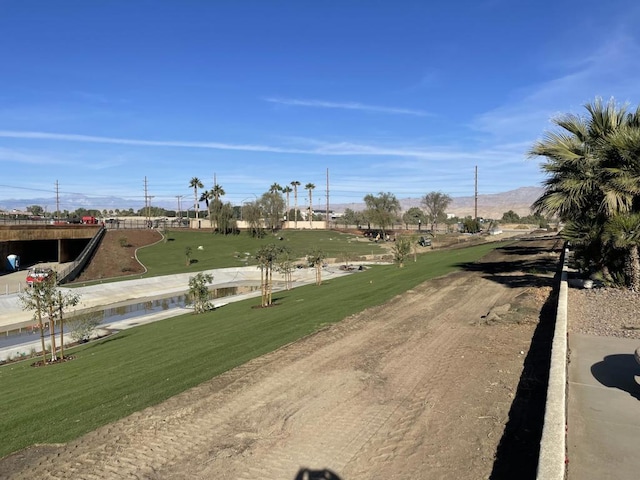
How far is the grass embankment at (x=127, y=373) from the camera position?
8.21 metres

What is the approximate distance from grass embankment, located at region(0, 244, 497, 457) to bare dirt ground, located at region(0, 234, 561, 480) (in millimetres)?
750

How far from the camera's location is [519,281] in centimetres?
2108

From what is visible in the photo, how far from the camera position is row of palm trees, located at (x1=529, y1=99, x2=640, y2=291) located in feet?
48.3

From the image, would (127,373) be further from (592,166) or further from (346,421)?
(592,166)

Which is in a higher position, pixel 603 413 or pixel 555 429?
pixel 555 429

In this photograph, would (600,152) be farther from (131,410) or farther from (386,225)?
(386,225)

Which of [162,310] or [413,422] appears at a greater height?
[413,422]

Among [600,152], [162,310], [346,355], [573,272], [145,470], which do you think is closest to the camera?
[145,470]

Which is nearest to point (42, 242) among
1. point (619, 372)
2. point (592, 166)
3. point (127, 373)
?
point (127, 373)

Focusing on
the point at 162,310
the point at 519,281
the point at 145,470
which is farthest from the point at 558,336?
the point at 162,310

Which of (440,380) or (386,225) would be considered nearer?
(440,380)

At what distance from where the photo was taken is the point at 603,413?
6246mm

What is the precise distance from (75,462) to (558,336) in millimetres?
8861

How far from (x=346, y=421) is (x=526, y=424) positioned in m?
2.60
